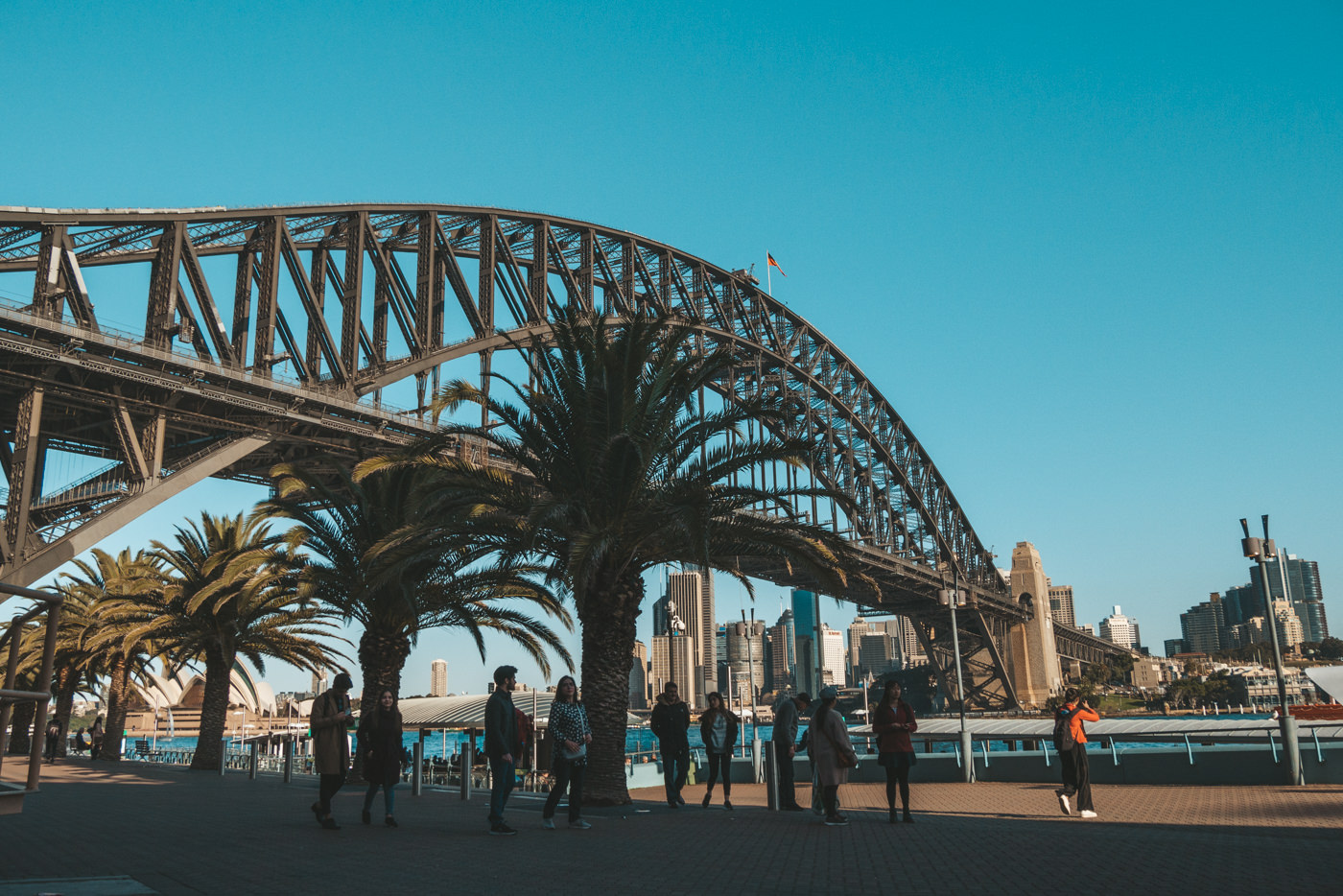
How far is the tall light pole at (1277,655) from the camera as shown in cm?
1791

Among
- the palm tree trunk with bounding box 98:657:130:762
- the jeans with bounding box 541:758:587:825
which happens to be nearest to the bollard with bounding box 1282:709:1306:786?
the jeans with bounding box 541:758:587:825

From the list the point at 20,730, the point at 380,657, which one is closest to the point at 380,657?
the point at 380,657

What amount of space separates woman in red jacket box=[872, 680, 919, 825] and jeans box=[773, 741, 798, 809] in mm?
2791

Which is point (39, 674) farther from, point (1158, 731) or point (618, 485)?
point (1158, 731)

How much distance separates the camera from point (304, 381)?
3192cm

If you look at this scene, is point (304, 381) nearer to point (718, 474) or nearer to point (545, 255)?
point (545, 255)

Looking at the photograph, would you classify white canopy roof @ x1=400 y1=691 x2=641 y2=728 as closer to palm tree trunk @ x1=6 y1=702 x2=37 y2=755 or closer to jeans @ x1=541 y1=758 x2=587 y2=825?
palm tree trunk @ x1=6 y1=702 x2=37 y2=755

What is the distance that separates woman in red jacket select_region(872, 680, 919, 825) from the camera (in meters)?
12.1

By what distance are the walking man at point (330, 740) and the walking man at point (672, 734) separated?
4.62 m

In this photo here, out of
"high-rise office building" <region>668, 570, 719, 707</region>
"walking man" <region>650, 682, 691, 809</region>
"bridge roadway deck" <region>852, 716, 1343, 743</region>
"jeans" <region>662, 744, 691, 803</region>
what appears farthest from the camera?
"high-rise office building" <region>668, 570, 719, 707</region>

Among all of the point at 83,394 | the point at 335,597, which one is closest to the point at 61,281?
the point at 83,394

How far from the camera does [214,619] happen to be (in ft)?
92.9

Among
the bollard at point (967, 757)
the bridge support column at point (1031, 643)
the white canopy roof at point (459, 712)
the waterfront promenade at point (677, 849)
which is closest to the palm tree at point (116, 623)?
the white canopy roof at point (459, 712)

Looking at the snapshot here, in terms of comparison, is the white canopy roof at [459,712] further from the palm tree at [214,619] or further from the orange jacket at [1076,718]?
the orange jacket at [1076,718]
